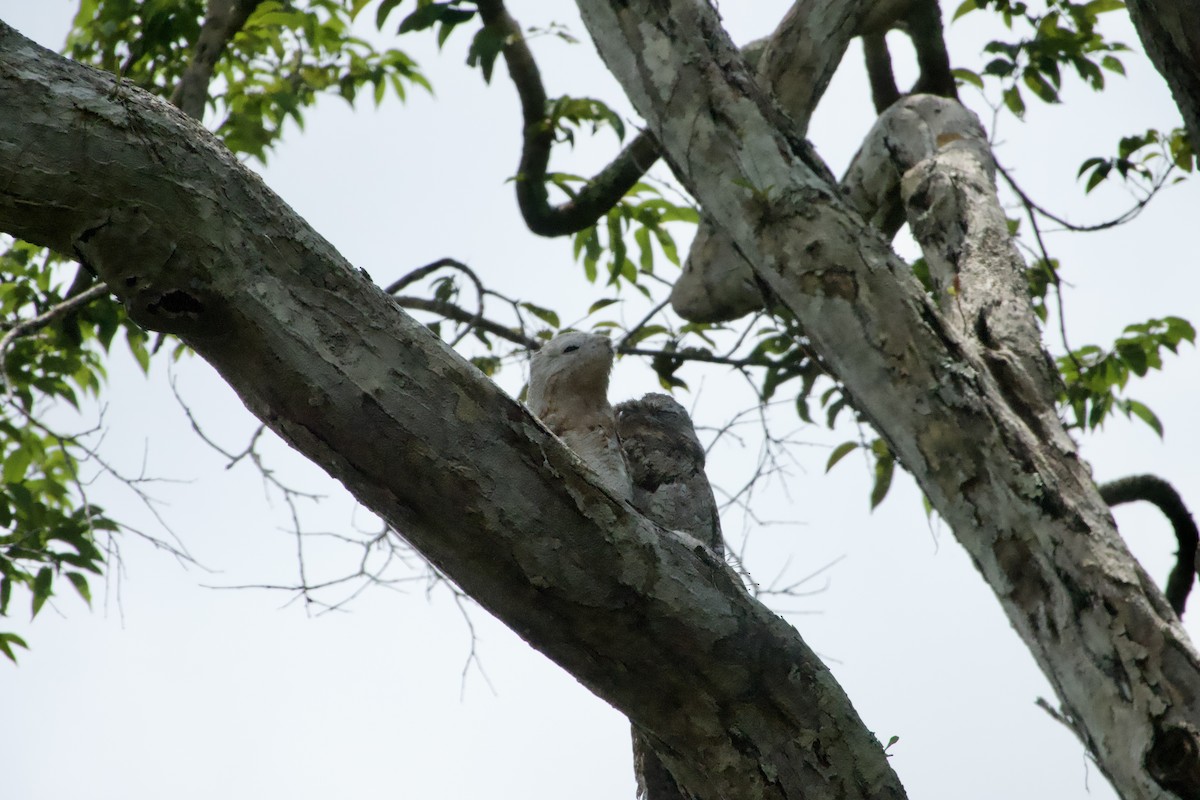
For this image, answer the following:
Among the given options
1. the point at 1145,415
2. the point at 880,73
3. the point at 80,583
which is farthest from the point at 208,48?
the point at 1145,415

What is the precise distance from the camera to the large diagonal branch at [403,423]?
1438 mm

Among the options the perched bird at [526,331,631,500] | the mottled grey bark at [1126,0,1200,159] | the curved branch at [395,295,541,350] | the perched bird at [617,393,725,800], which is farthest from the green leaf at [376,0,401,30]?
the mottled grey bark at [1126,0,1200,159]

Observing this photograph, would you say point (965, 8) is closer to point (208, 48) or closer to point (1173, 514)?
point (1173, 514)

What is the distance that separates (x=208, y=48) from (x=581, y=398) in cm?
216

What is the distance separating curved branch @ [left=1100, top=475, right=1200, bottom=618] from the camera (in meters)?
3.54

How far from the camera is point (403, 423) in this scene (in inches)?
59.5

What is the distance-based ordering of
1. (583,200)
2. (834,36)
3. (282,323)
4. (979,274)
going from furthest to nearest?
(583,200) → (834,36) → (979,274) → (282,323)

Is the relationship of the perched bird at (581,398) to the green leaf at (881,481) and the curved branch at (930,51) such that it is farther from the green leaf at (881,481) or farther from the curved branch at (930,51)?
the curved branch at (930,51)

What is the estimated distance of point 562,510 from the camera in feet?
5.25

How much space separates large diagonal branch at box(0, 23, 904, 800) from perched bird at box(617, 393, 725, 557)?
3.40 feet

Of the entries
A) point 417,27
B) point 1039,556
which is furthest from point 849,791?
point 417,27

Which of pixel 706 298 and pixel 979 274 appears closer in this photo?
pixel 979 274

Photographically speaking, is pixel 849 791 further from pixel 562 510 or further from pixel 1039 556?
pixel 1039 556

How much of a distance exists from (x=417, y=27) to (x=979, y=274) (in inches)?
85.2
